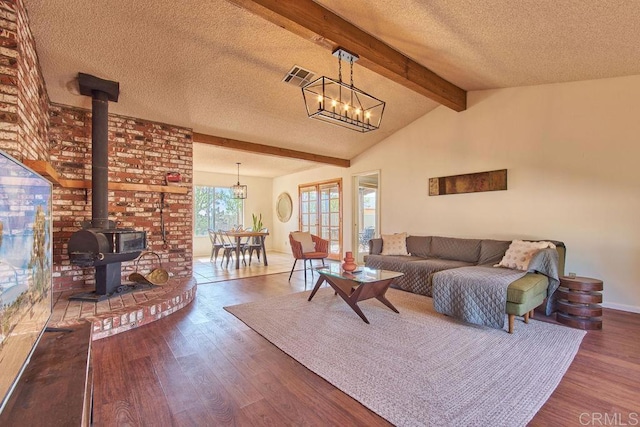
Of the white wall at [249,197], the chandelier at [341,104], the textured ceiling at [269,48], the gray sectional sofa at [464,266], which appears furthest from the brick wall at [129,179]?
the white wall at [249,197]

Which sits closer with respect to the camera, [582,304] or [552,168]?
[582,304]

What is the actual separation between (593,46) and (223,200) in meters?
8.18

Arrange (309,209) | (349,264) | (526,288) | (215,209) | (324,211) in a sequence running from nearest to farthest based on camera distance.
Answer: (526,288) < (349,264) < (324,211) < (309,209) < (215,209)

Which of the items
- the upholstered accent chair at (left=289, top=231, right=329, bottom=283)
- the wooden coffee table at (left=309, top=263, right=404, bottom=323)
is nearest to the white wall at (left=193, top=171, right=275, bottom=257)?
the upholstered accent chair at (left=289, top=231, right=329, bottom=283)

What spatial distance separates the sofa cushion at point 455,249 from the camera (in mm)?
4277

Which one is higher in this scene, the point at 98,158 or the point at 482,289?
the point at 98,158

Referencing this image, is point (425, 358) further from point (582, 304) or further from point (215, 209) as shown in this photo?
point (215, 209)

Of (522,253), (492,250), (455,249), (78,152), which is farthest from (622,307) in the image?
(78,152)

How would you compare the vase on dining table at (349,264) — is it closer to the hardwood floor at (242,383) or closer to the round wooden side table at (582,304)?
the hardwood floor at (242,383)

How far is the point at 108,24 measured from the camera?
2615mm

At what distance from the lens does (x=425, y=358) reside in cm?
225

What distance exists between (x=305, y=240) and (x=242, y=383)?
145 inches

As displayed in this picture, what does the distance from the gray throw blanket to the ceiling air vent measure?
279 centimetres

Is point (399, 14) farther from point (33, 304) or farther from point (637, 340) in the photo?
point (637, 340)
